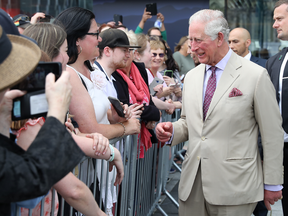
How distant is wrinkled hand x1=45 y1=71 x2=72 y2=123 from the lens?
4.40 feet

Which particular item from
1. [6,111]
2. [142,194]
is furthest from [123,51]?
[6,111]

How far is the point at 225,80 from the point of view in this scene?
264 cm

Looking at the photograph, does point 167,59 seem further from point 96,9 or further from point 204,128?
point 96,9

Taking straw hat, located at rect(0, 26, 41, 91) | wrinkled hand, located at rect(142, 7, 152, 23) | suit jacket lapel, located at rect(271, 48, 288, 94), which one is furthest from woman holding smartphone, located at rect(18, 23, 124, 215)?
wrinkled hand, located at rect(142, 7, 152, 23)

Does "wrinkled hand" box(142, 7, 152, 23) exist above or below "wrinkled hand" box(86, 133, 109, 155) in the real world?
above

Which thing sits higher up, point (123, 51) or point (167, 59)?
point (123, 51)

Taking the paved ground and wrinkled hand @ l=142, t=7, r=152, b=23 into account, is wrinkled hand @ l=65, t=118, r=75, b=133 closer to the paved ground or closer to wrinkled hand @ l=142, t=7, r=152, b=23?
the paved ground

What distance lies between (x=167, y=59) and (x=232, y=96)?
3540 millimetres

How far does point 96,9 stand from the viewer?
12086 millimetres

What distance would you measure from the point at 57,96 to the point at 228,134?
159 centimetres

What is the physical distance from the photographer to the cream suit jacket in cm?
149

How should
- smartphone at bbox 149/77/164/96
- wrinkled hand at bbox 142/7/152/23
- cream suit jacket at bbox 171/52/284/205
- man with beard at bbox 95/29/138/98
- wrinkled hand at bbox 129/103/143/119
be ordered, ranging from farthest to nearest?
1. wrinkled hand at bbox 142/7/152/23
2. smartphone at bbox 149/77/164/96
3. man with beard at bbox 95/29/138/98
4. wrinkled hand at bbox 129/103/143/119
5. cream suit jacket at bbox 171/52/284/205

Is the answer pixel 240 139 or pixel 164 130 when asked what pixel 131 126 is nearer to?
pixel 164 130

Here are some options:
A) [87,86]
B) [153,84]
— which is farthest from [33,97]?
[153,84]
